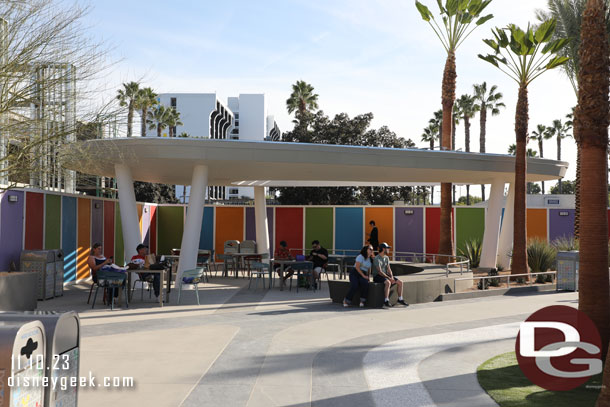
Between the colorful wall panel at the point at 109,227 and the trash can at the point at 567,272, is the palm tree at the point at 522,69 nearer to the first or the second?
the trash can at the point at 567,272

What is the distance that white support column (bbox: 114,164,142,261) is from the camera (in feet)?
46.4

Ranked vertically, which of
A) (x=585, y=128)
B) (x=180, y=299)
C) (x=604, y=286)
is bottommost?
(x=180, y=299)

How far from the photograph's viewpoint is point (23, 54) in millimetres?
10508

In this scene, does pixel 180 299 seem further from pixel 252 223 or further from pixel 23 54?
pixel 252 223

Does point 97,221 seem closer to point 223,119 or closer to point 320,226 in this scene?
point 320,226

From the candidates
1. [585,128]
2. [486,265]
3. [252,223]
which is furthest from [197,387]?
[252,223]

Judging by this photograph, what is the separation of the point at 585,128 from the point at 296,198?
3090 cm

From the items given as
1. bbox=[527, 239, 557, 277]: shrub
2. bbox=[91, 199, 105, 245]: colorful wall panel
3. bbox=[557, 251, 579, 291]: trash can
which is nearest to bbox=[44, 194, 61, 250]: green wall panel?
bbox=[91, 199, 105, 245]: colorful wall panel

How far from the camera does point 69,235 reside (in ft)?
49.4

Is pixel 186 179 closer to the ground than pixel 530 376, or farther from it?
farther from it

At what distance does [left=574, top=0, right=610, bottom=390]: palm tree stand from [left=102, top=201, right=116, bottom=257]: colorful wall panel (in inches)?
558

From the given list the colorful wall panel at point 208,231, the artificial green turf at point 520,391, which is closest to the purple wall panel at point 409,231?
the colorful wall panel at point 208,231

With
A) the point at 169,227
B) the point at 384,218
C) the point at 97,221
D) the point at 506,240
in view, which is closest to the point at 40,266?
the point at 97,221

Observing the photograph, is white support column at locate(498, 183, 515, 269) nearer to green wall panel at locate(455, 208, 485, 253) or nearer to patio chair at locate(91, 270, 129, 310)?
green wall panel at locate(455, 208, 485, 253)
